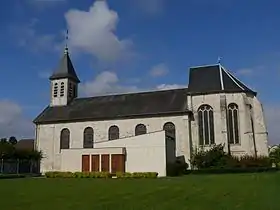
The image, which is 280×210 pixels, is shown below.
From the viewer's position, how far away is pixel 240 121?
139 feet

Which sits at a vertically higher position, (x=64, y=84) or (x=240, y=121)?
(x=64, y=84)

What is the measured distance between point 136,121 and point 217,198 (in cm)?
3414

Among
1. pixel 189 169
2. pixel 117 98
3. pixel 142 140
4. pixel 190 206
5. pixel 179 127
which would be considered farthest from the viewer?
pixel 117 98

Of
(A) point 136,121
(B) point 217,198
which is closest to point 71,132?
(A) point 136,121

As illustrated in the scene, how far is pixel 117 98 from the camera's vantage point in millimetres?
50906

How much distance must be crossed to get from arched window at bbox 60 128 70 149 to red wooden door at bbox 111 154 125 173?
43.1ft

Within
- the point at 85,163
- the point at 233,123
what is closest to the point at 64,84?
the point at 85,163

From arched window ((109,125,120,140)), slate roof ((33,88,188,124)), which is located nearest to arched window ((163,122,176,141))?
slate roof ((33,88,188,124))

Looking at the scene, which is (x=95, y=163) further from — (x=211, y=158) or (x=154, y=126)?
(x=211, y=158)

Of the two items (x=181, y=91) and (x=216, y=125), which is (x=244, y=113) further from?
(x=181, y=91)

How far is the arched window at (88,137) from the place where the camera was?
158ft

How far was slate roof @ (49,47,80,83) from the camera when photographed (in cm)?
5453

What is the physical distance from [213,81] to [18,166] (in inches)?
1079

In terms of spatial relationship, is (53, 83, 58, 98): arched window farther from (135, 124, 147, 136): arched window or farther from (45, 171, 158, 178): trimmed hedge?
(45, 171, 158, 178): trimmed hedge
